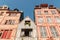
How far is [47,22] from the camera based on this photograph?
20.3 m

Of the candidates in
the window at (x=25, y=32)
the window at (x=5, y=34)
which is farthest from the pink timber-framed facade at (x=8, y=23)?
the window at (x=25, y=32)

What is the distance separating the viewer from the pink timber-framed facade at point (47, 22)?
53.8 feet

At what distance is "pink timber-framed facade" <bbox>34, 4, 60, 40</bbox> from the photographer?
16402 mm

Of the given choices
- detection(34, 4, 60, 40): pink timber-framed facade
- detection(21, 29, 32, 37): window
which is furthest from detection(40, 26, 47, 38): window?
detection(21, 29, 32, 37): window

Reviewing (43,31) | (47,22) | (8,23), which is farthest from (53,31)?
(8,23)

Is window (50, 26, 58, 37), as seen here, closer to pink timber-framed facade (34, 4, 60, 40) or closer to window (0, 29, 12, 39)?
pink timber-framed facade (34, 4, 60, 40)

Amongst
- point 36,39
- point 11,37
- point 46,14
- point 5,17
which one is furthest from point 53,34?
point 5,17

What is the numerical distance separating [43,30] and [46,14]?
6.72 meters

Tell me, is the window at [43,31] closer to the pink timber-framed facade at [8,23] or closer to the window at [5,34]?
the pink timber-framed facade at [8,23]

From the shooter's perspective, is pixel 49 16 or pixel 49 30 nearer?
pixel 49 30

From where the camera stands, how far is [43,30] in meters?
17.9

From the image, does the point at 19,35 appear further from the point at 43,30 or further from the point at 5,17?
the point at 5,17

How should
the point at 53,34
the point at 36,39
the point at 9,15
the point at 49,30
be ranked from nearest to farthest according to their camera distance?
the point at 36,39
the point at 53,34
the point at 49,30
the point at 9,15

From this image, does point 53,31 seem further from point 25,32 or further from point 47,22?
point 25,32
